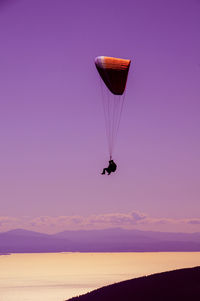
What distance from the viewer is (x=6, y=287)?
9638 cm

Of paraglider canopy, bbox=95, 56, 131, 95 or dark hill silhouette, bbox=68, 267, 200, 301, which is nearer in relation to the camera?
dark hill silhouette, bbox=68, 267, 200, 301

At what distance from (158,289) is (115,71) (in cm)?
1924

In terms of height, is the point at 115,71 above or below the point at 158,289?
above

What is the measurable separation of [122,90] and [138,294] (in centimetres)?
1751

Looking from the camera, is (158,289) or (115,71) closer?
(115,71)

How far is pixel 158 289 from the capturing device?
41.3 m

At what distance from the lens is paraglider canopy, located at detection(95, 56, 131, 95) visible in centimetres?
4097

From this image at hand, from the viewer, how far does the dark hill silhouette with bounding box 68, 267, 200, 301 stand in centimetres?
3832

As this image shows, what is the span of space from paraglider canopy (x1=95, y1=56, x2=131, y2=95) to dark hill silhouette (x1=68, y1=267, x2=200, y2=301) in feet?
57.3

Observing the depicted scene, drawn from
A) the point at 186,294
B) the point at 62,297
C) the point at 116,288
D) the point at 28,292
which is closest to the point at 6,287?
the point at 28,292

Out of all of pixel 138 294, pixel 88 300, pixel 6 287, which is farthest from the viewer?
pixel 6 287

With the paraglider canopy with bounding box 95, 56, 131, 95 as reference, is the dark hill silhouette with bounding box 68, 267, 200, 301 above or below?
below

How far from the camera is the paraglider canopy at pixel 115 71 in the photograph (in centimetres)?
Answer: 4097

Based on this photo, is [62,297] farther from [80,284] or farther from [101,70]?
[101,70]
